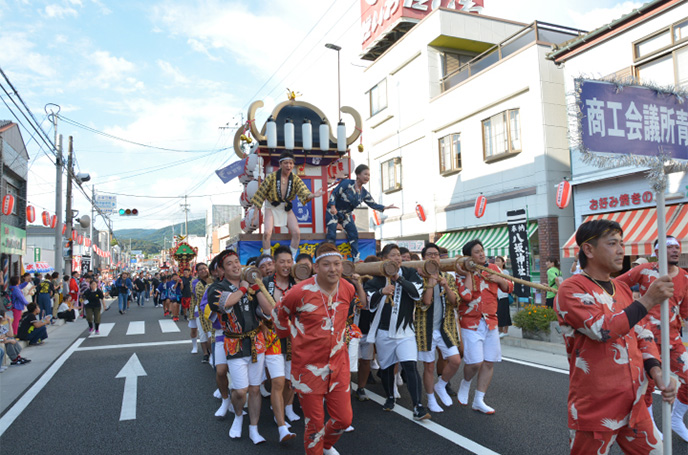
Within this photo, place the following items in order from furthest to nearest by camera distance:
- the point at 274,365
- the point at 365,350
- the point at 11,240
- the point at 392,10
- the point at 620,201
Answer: the point at 392,10, the point at 11,240, the point at 620,201, the point at 365,350, the point at 274,365

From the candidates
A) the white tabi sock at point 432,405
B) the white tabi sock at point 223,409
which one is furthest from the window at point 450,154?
the white tabi sock at point 223,409

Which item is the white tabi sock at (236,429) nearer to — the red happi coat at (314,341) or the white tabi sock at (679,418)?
the red happi coat at (314,341)

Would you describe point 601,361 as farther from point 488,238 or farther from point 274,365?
point 488,238

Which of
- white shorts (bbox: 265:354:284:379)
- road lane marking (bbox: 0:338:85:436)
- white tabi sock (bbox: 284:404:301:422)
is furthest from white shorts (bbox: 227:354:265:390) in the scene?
road lane marking (bbox: 0:338:85:436)

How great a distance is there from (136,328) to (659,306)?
1469cm

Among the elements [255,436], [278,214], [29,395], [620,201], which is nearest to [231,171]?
[278,214]

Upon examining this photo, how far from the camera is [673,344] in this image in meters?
4.34

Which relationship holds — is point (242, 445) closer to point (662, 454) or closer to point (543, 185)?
point (662, 454)

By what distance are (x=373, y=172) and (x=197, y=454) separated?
73.5 feet

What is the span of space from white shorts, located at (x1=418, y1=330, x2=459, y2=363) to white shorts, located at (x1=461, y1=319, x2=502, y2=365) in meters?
0.21

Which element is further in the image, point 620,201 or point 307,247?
point 620,201

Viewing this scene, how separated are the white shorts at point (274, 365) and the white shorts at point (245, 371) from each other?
0.06 m

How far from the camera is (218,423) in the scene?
5.65m

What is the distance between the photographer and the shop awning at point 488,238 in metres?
17.4
